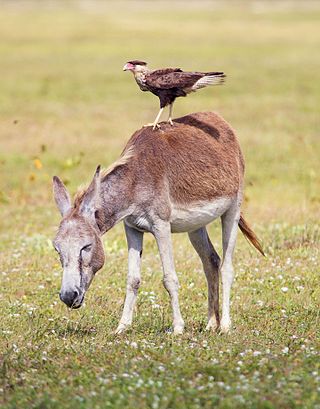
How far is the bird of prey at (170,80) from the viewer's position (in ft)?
31.4

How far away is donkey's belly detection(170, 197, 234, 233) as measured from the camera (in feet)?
30.0

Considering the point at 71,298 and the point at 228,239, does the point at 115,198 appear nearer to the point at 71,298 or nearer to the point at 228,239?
the point at 71,298

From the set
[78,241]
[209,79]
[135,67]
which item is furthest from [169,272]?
[135,67]

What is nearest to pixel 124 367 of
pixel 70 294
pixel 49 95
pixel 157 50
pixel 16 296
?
pixel 70 294

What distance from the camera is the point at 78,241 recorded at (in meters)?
8.16

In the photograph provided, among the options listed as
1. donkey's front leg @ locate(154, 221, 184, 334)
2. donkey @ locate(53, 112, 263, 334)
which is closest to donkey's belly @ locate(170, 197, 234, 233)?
donkey @ locate(53, 112, 263, 334)

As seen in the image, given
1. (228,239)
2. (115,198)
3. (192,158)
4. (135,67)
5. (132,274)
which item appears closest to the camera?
(115,198)

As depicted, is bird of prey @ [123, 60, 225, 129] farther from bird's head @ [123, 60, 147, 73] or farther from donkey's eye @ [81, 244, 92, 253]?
donkey's eye @ [81, 244, 92, 253]

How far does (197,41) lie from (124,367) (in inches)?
1900

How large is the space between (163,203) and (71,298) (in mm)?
1541

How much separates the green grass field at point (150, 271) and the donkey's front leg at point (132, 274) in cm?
15

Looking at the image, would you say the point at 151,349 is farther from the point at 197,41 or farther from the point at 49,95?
the point at 197,41

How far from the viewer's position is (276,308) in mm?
10117

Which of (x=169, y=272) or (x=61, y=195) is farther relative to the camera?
(x=169, y=272)
